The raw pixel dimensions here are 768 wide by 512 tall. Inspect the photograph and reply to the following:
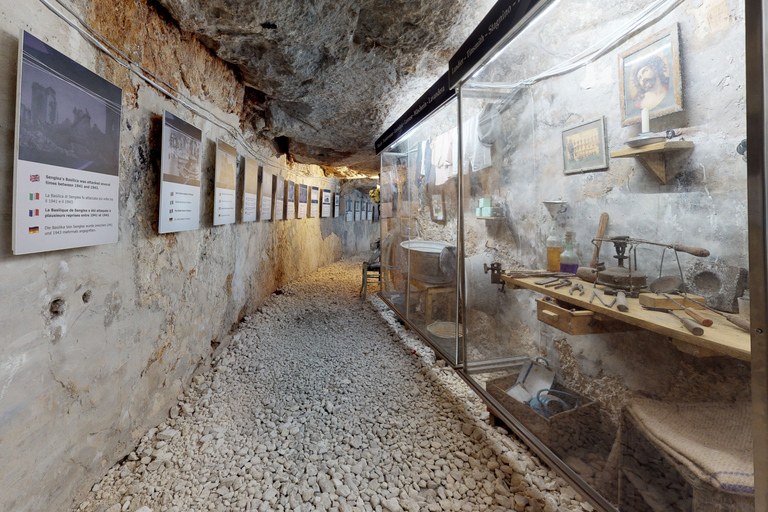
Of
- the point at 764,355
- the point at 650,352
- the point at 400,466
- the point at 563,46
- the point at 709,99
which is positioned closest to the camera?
the point at 764,355

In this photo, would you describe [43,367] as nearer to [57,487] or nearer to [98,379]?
[98,379]

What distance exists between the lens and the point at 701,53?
3.21 feet

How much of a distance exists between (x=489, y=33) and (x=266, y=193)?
135 inches

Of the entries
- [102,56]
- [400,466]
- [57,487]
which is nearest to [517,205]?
[400,466]

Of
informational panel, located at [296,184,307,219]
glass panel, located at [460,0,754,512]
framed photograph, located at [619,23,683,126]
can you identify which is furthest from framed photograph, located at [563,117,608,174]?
informational panel, located at [296,184,307,219]

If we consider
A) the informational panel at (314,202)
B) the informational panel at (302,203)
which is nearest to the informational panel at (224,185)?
the informational panel at (302,203)

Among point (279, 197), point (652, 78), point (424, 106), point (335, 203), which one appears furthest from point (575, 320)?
point (335, 203)

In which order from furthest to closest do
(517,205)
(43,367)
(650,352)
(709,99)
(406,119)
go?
(406,119) < (517,205) < (43,367) < (650,352) < (709,99)

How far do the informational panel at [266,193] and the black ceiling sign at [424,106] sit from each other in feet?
5.69

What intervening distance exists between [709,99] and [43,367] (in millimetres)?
2571

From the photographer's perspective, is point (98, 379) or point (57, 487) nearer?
point (57, 487)

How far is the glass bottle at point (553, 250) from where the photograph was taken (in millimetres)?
1538

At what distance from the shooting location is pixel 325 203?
7738 millimetres

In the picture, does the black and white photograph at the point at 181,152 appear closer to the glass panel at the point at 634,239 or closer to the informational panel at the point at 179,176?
the informational panel at the point at 179,176
